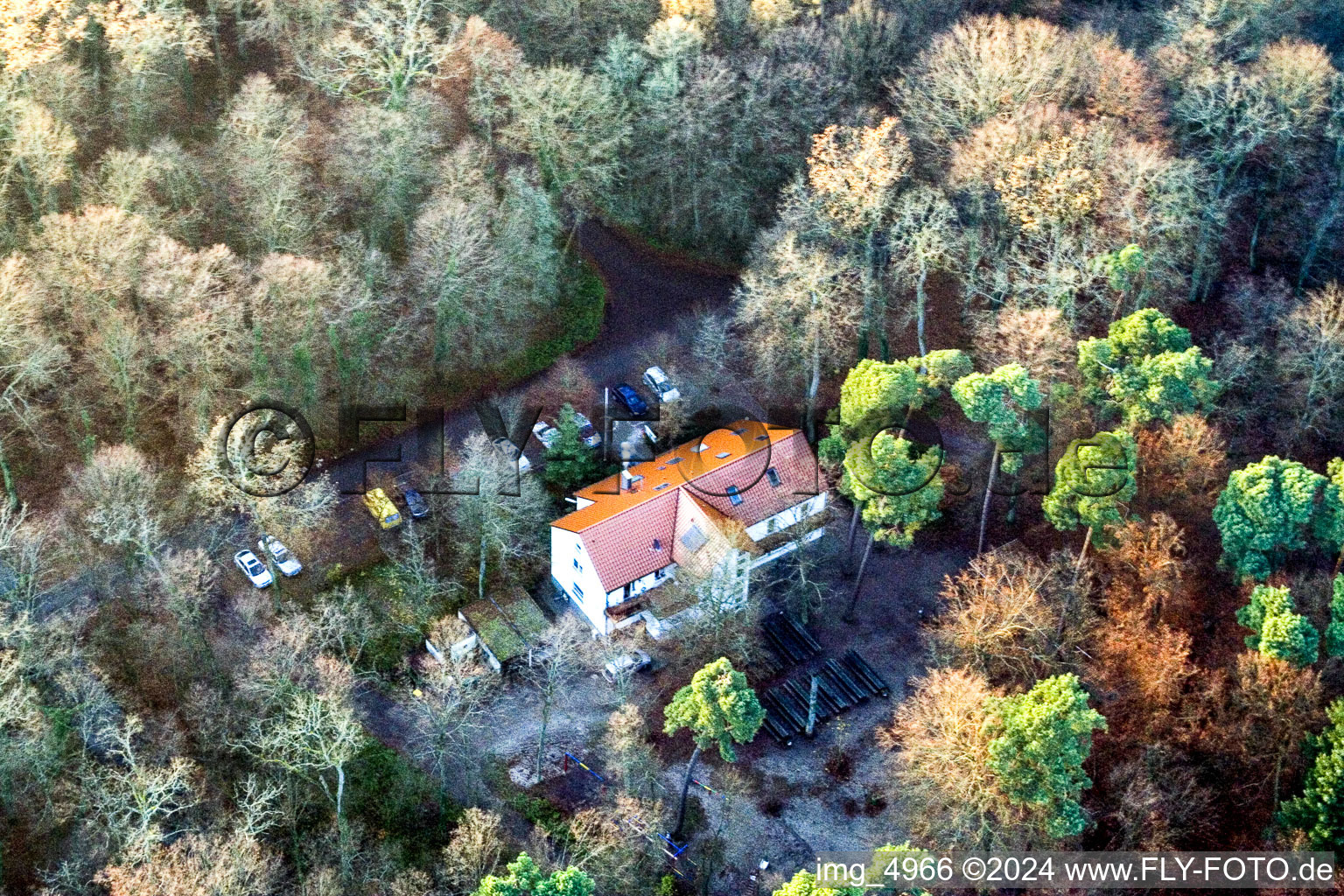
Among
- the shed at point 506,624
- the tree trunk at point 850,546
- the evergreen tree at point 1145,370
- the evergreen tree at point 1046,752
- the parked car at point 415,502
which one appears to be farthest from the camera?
the tree trunk at point 850,546

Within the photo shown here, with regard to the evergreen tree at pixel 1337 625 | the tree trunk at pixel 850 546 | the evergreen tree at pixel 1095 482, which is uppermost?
A: the evergreen tree at pixel 1095 482

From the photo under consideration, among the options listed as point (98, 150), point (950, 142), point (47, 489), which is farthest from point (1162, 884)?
point (98, 150)

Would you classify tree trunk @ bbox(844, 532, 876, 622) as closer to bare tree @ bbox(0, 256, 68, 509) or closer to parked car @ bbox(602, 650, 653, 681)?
parked car @ bbox(602, 650, 653, 681)

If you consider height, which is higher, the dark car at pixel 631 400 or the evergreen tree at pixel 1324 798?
the dark car at pixel 631 400

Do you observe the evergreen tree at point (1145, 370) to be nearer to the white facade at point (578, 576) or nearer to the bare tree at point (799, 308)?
the bare tree at point (799, 308)

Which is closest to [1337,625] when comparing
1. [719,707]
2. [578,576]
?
[719,707]

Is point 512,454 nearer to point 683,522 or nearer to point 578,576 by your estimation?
point 578,576

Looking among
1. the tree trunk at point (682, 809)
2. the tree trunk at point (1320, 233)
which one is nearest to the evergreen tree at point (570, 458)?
the tree trunk at point (682, 809)
